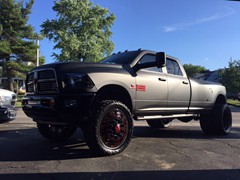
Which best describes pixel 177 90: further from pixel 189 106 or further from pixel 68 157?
pixel 68 157

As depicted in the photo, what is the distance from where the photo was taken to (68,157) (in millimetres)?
5184

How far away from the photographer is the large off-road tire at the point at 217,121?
327 inches

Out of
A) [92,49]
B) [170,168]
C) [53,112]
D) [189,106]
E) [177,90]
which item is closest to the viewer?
[170,168]

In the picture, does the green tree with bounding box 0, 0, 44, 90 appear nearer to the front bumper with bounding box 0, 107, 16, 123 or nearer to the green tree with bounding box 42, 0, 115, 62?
the green tree with bounding box 42, 0, 115, 62

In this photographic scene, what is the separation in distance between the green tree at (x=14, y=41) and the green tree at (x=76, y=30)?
2490mm

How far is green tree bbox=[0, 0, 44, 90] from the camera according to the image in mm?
34938

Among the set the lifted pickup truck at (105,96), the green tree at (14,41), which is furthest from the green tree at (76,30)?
the lifted pickup truck at (105,96)

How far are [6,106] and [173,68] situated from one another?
4.00m

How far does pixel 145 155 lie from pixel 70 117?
153 cm

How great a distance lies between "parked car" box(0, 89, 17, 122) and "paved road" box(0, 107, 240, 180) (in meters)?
0.49

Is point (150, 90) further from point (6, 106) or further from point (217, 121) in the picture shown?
point (6, 106)

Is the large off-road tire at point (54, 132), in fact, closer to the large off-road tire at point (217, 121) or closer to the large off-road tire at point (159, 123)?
the large off-road tire at point (159, 123)

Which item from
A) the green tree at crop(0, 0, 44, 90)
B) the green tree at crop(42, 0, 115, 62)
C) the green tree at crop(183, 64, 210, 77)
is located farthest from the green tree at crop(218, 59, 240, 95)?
the green tree at crop(183, 64, 210, 77)

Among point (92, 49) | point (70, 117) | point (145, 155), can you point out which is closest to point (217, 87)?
point (145, 155)
